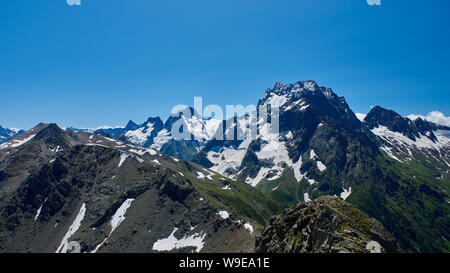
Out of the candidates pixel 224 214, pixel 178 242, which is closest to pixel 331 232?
pixel 224 214

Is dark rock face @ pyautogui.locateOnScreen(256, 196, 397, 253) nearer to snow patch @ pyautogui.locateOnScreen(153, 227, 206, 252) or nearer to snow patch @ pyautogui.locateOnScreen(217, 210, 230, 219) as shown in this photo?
snow patch @ pyautogui.locateOnScreen(153, 227, 206, 252)

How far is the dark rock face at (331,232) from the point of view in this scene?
41969mm

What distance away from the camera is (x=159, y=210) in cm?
19075

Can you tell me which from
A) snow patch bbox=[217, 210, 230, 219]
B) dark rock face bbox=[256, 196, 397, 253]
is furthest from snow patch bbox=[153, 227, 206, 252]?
dark rock face bbox=[256, 196, 397, 253]

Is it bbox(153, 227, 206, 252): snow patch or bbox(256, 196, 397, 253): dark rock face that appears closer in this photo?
bbox(256, 196, 397, 253): dark rock face

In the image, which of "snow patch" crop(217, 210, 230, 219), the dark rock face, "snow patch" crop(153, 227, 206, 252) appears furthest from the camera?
"snow patch" crop(217, 210, 230, 219)

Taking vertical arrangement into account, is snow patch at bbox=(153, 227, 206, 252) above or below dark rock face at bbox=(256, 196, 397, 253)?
below

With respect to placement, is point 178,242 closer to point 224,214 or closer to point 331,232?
point 224,214

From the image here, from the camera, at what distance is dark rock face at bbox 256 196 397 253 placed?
138 feet
